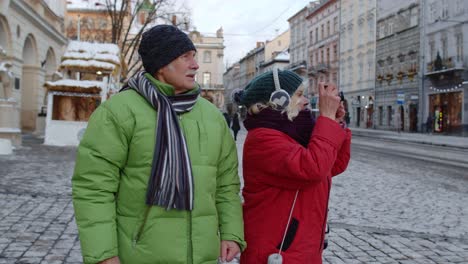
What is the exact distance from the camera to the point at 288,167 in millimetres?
2344

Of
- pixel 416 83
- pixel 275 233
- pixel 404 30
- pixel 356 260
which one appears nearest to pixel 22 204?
pixel 356 260

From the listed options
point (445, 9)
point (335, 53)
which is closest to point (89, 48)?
point (445, 9)

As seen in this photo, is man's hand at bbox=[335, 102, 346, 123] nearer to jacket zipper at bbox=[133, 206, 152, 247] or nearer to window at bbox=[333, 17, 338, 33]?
jacket zipper at bbox=[133, 206, 152, 247]

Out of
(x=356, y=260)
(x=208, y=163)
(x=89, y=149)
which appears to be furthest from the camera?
(x=356, y=260)

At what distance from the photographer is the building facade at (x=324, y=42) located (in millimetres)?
58791

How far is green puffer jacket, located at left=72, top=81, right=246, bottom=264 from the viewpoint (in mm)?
2170

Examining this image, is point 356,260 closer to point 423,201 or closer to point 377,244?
point 377,244

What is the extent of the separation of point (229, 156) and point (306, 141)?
38cm

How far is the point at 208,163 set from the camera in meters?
2.36

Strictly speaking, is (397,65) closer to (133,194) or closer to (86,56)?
(86,56)

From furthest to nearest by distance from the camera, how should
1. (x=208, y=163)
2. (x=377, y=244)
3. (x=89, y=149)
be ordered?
(x=377, y=244) < (x=208, y=163) < (x=89, y=149)

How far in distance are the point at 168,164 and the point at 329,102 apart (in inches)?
31.6

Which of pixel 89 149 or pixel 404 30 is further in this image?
pixel 404 30

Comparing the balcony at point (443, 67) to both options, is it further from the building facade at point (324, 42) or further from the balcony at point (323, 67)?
the balcony at point (323, 67)
